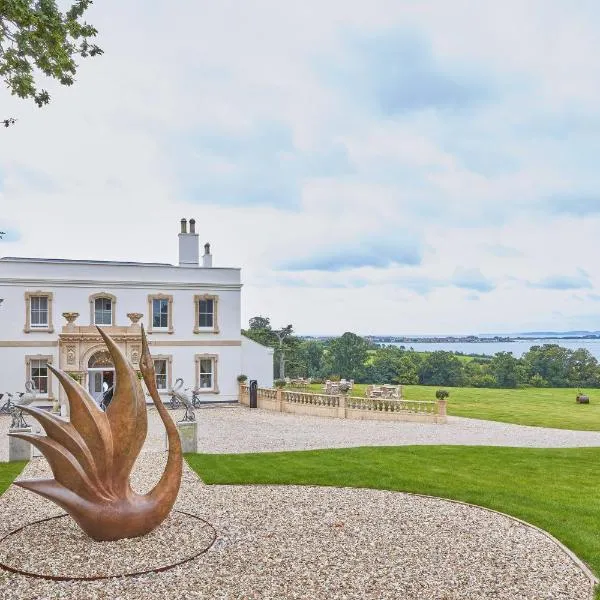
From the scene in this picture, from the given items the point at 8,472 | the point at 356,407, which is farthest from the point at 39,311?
the point at 8,472

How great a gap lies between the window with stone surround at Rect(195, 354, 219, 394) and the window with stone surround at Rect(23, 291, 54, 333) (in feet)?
21.5

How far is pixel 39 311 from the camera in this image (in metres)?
25.7

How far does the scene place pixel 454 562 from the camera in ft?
23.0

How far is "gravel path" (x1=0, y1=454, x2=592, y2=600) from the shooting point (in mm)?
6164

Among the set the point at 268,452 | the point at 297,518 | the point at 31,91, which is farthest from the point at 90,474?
the point at 268,452

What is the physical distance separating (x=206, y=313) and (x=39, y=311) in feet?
23.1

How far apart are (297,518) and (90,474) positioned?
3.01 metres

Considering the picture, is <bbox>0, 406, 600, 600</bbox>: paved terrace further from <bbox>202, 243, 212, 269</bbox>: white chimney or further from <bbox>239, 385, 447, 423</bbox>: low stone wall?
<bbox>202, 243, 212, 269</bbox>: white chimney

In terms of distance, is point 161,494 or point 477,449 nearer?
point 161,494

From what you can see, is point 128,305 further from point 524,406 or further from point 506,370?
point 506,370

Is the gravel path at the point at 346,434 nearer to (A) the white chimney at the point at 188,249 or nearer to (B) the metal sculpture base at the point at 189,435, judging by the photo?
(B) the metal sculpture base at the point at 189,435

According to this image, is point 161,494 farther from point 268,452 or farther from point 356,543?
point 268,452

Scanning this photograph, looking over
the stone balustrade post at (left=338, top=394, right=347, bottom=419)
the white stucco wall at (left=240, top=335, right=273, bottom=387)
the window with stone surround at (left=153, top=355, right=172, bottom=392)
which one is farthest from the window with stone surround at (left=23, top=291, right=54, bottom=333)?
the stone balustrade post at (left=338, top=394, right=347, bottom=419)

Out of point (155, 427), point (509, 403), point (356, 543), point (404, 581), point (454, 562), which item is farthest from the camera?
point (509, 403)
